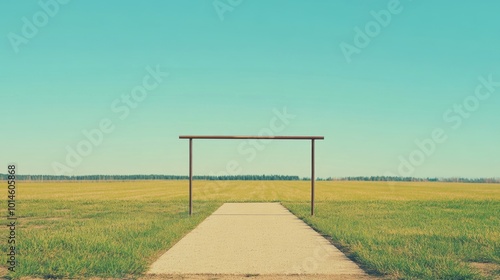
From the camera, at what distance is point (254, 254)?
30.8ft

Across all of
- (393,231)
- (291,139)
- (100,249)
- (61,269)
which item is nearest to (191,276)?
(61,269)

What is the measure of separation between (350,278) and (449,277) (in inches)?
61.8

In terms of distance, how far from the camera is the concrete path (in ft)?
25.8

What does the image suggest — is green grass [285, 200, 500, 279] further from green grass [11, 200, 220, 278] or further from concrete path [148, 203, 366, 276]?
green grass [11, 200, 220, 278]

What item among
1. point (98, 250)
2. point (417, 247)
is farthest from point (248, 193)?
point (98, 250)

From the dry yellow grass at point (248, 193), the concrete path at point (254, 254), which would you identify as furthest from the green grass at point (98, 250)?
the dry yellow grass at point (248, 193)

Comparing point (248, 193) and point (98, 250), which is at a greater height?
point (98, 250)

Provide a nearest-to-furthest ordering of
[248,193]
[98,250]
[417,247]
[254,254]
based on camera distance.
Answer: [254,254] < [98,250] < [417,247] < [248,193]

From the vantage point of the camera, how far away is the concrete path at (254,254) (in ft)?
25.8

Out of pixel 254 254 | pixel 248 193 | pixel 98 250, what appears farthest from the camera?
pixel 248 193

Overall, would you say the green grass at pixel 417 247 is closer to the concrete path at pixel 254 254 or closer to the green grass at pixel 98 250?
the concrete path at pixel 254 254

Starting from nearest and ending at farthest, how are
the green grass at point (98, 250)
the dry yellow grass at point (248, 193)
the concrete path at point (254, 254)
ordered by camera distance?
the green grass at point (98, 250) < the concrete path at point (254, 254) < the dry yellow grass at point (248, 193)

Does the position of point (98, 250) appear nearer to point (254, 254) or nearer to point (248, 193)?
point (254, 254)

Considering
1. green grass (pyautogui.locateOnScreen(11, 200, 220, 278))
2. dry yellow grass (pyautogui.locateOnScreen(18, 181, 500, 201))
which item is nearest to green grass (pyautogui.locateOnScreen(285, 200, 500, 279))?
green grass (pyautogui.locateOnScreen(11, 200, 220, 278))
